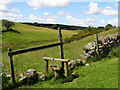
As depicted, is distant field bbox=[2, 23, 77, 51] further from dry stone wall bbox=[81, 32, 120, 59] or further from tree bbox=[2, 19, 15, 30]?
dry stone wall bbox=[81, 32, 120, 59]

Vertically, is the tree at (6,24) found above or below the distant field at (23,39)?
above

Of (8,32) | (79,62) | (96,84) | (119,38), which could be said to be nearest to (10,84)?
(96,84)

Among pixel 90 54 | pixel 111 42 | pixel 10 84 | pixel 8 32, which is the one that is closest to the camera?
pixel 10 84

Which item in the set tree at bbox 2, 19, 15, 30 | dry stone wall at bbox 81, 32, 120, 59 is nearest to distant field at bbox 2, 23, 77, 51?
tree at bbox 2, 19, 15, 30

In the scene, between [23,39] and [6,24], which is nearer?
[6,24]

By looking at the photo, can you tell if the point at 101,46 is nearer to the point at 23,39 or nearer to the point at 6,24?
the point at 23,39

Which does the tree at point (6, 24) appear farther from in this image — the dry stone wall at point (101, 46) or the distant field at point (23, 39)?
the dry stone wall at point (101, 46)

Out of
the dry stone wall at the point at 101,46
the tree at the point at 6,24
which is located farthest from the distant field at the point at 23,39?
the dry stone wall at the point at 101,46

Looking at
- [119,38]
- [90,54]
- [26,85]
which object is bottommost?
[26,85]

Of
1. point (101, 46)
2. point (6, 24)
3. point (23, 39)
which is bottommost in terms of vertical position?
point (101, 46)

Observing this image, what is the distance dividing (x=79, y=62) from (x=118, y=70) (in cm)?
335

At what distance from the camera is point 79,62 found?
1255 cm

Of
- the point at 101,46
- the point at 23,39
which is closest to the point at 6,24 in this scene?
the point at 23,39

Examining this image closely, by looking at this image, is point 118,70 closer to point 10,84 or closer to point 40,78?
point 40,78
